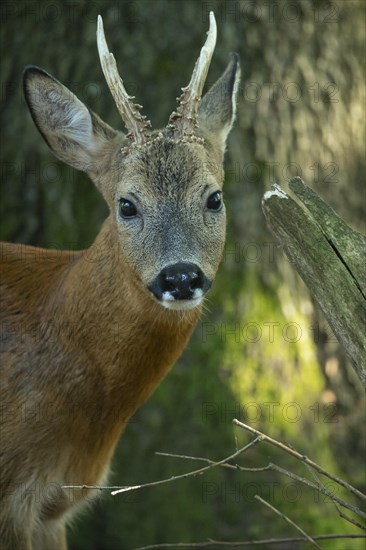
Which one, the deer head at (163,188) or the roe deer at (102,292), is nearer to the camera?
the deer head at (163,188)

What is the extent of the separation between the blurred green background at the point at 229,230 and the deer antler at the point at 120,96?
226 centimetres

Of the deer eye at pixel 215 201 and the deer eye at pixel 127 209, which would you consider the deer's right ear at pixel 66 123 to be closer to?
the deer eye at pixel 127 209

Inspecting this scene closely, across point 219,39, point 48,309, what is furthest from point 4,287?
point 219,39

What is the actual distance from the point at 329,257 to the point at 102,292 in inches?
56.9

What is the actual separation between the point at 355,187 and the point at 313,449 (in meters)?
2.08

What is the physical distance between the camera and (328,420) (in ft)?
25.3

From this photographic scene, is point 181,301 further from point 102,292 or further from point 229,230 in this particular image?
point 229,230

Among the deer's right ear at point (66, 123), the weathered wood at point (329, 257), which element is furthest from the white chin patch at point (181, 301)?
the deer's right ear at point (66, 123)

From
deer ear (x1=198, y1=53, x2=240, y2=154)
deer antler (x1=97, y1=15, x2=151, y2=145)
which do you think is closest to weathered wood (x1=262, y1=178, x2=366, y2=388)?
deer antler (x1=97, y1=15, x2=151, y2=145)

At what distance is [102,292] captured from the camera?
5.34 metres

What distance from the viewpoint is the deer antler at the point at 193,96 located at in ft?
16.6

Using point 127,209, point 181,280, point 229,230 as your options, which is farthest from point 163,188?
point 229,230

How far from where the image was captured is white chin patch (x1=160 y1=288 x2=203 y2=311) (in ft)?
15.3

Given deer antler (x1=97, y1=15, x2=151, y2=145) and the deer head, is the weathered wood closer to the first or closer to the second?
the deer head
